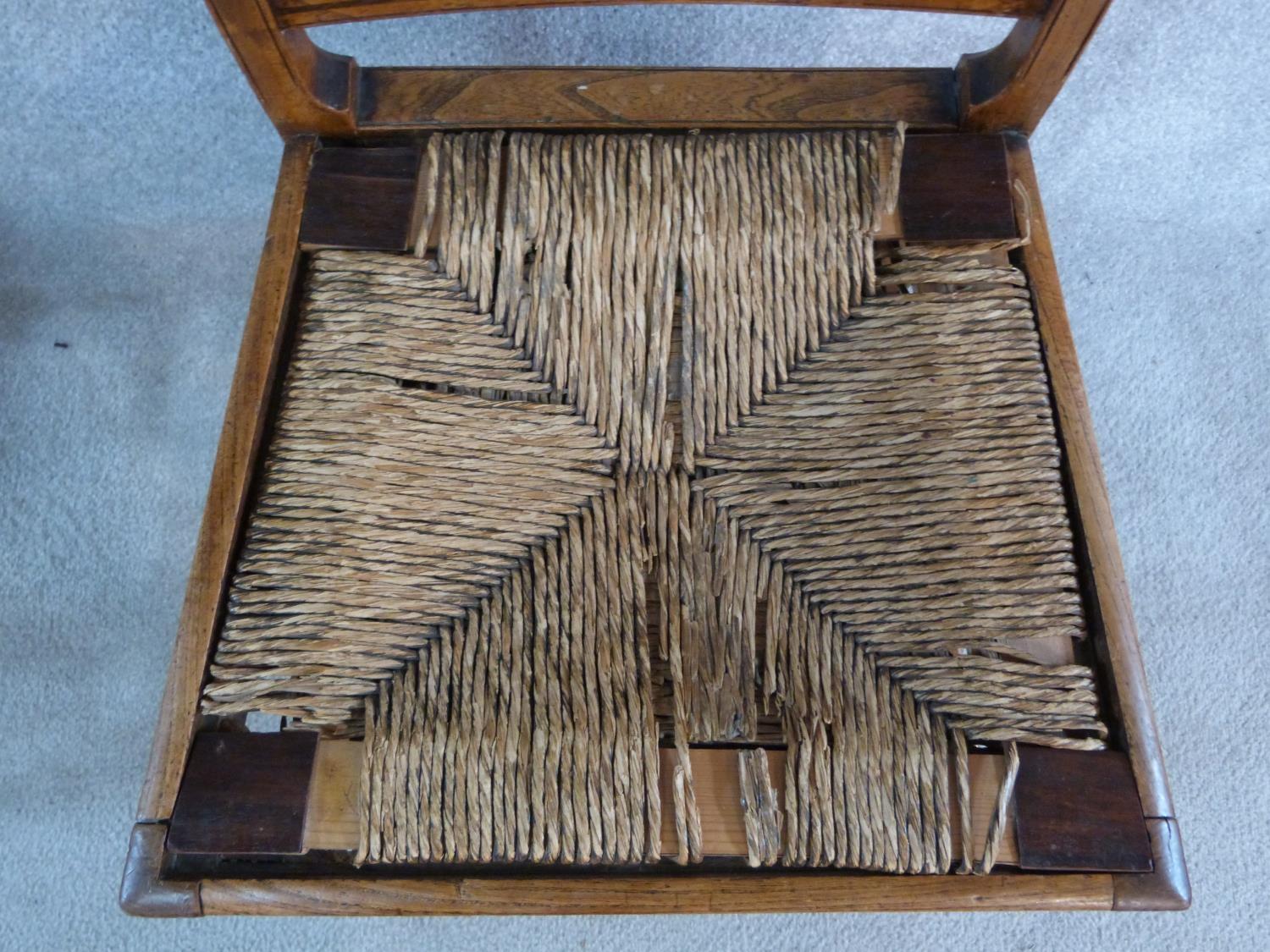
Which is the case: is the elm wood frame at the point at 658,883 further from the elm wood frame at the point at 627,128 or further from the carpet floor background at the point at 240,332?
the carpet floor background at the point at 240,332

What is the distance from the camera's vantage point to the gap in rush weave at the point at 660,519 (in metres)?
0.50

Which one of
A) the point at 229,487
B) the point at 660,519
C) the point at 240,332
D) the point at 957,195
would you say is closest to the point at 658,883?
the point at 660,519

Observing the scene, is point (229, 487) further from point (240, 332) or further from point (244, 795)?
A: point (240, 332)

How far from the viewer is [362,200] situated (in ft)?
1.94

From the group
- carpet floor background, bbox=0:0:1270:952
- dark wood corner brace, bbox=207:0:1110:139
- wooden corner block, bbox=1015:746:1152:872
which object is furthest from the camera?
carpet floor background, bbox=0:0:1270:952

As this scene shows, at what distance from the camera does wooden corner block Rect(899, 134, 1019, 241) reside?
58 centimetres

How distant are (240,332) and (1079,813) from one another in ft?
2.58

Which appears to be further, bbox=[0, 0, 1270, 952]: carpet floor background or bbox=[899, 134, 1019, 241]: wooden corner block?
bbox=[0, 0, 1270, 952]: carpet floor background

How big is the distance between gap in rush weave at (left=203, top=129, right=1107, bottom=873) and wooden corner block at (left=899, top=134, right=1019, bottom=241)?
0.01 m

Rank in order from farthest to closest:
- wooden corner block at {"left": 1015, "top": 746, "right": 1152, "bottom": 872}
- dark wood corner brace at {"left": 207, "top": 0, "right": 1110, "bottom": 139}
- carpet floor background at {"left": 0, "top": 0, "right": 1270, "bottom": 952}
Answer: carpet floor background at {"left": 0, "top": 0, "right": 1270, "bottom": 952}
dark wood corner brace at {"left": 207, "top": 0, "right": 1110, "bottom": 139}
wooden corner block at {"left": 1015, "top": 746, "right": 1152, "bottom": 872}

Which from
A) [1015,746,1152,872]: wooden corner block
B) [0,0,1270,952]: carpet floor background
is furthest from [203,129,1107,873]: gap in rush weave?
[0,0,1270,952]: carpet floor background

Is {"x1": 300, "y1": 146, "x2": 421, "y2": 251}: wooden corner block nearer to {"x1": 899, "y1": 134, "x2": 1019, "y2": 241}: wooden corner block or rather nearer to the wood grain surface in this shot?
the wood grain surface

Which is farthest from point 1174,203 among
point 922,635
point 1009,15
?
point 922,635

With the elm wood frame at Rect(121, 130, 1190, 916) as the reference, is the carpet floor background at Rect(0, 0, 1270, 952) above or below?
above
